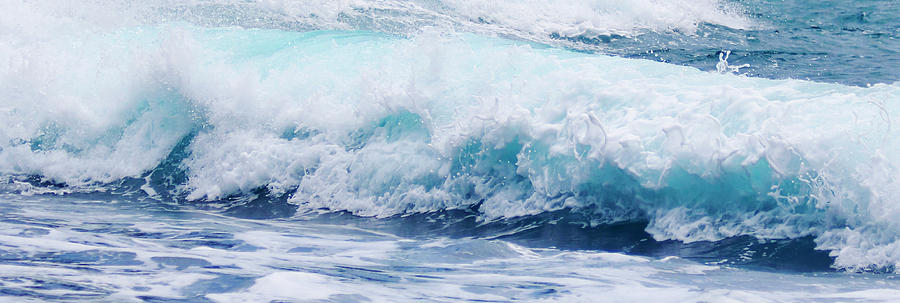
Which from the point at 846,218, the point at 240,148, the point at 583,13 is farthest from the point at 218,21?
the point at 846,218

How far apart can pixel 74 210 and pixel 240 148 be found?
5.00 ft

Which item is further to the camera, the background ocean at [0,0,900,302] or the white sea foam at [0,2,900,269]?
the white sea foam at [0,2,900,269]

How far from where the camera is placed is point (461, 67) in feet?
24.8

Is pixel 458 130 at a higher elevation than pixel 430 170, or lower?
higher

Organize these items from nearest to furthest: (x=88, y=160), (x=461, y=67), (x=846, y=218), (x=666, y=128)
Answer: (x=846, y=218) < (x=666, y=128) < (x=461, y=67) < (x=88, y=160)

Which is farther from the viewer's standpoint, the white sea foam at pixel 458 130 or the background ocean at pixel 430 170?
the white sea foam at pixel 458 130

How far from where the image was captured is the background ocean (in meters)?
4.66

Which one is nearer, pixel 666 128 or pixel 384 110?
pixel 666 128

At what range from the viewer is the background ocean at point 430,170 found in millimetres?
4660

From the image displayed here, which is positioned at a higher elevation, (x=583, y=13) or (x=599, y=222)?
(x=583, y=13)

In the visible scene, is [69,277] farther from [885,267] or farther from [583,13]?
[583,13]

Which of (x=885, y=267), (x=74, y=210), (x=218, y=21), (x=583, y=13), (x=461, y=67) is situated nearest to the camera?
(x=885, y=267)

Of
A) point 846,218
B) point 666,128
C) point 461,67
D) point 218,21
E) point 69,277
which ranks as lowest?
point 69,277

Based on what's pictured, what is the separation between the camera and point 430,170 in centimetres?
677
